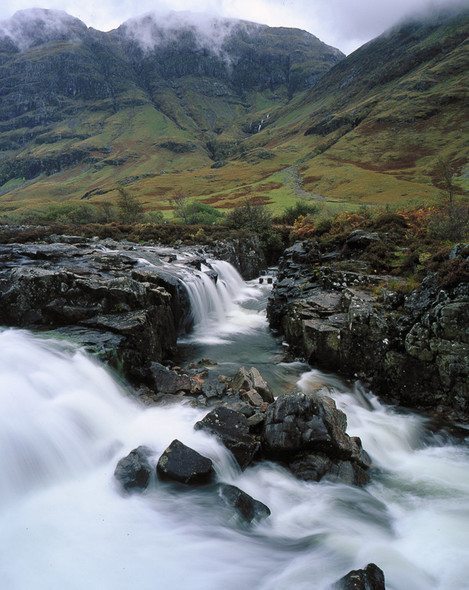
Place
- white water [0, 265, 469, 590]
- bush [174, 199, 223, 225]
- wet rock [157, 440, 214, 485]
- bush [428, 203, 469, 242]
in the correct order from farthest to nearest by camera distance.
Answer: bush [174, 199, 223, 225] → bush [428, 203, 469, 242] → wet rock [157, 440, 214, 485] → white water [0, 265, 469, 590]

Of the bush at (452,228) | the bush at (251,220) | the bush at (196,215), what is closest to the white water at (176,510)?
the bush at (452,228)

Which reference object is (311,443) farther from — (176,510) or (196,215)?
(196,215)

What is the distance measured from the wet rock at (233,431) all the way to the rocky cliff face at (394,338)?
6252 millimetres

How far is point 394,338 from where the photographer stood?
46.6 feet

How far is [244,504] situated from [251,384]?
182 inches

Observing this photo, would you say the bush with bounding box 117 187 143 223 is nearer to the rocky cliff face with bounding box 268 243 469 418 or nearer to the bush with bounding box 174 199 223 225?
the bush with bounding box 174 199 223 225

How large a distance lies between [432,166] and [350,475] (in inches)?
4821

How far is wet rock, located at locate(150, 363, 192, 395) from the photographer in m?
13.3

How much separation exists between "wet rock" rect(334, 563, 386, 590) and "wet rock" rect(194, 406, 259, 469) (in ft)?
12.5

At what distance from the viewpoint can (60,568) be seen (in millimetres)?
6984

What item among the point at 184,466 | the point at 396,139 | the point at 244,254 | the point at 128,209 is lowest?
the point at 184,466

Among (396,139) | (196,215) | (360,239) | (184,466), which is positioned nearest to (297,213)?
(196,215)

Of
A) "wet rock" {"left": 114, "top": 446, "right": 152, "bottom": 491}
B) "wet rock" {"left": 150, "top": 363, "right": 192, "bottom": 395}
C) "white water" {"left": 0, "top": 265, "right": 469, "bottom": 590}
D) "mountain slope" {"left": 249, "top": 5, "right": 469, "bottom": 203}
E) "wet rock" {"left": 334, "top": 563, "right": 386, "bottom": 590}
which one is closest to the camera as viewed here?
"wet rock" {"left": 334, "top": 563, "right": 386, "bottom": 590}

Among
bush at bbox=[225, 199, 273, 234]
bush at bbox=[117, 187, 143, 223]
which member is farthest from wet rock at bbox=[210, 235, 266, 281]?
bush at bbox=[117, 187, 143, 223]
